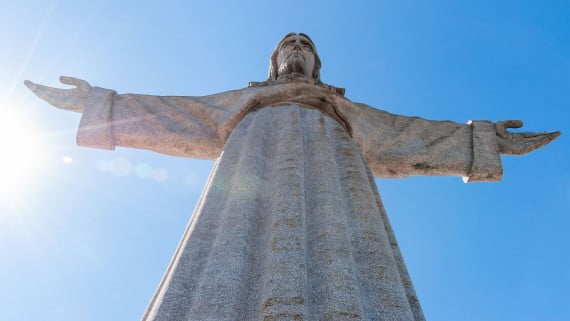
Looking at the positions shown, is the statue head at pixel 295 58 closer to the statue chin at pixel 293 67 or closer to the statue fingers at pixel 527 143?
the statue chin at pixel 293 67

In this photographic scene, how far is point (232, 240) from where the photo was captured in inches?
161

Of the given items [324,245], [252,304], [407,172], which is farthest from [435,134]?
[252,304]

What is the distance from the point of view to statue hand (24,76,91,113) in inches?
323

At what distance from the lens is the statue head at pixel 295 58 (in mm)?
8977

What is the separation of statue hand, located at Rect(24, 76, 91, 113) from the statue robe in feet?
0.61

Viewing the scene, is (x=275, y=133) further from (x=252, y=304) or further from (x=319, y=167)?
(x=252, y=304)

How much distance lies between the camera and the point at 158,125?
7.98m

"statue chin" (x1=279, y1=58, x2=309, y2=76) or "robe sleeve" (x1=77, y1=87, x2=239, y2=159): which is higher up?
"statue chin" (x1=279, y1=58, x2=309, y2=76)

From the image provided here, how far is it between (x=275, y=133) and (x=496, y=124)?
12.0 feet

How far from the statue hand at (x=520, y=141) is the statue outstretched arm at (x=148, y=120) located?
3.54 metres

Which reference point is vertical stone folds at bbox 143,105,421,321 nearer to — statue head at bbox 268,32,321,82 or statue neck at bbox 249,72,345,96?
statue neck at bbox 249,72,345,96

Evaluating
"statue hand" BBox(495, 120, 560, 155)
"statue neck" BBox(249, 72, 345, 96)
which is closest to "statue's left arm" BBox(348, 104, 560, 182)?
"statue hand" BBox(495, 120, 560, 155)

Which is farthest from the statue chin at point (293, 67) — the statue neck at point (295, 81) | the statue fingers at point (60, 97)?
the statue fingers at point (60, 97)

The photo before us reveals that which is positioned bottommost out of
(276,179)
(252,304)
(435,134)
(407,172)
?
(252,304)
